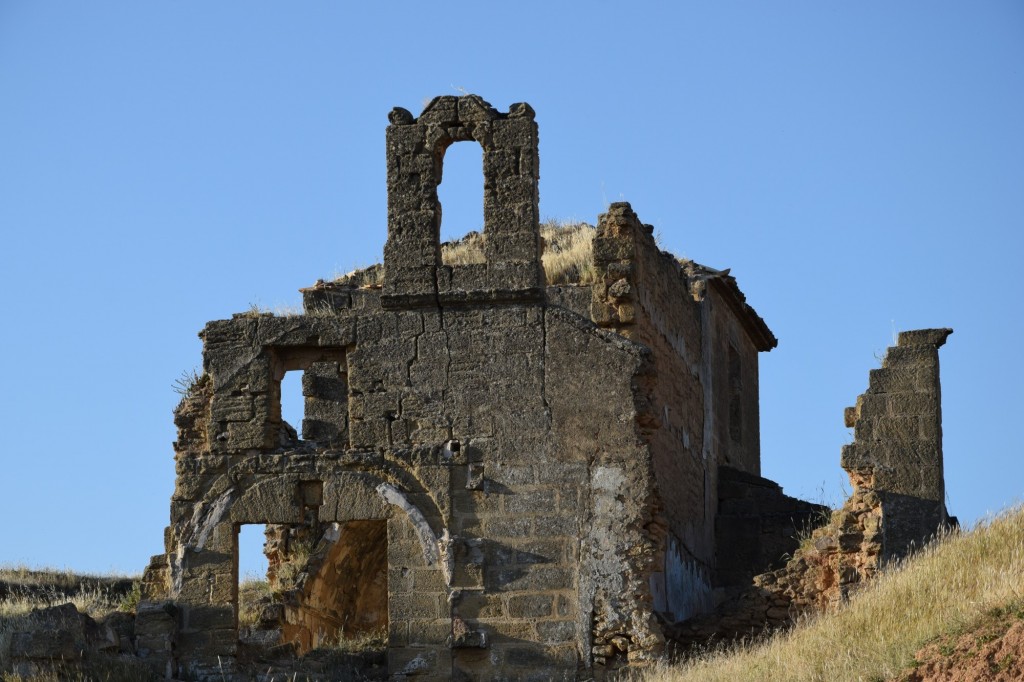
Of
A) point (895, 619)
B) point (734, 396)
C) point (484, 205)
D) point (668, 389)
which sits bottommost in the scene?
point (895, 619)

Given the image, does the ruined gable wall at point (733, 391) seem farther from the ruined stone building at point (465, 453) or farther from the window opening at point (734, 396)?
the ruined stone building at point (465, 453)

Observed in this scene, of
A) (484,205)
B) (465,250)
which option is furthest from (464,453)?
(465,250)

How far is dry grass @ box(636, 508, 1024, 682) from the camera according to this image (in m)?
15.4

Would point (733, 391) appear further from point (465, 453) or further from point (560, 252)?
point (465, 453)

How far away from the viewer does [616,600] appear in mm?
17875

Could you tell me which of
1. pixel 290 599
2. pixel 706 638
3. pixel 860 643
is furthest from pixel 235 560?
pixel 860 643

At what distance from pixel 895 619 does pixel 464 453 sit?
14.2ft

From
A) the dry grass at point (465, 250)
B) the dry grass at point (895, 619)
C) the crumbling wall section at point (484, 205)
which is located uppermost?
the dry grass at point (465, 250)

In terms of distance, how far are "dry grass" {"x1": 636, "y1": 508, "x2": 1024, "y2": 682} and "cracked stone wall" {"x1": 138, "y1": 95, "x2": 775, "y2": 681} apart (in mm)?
1160

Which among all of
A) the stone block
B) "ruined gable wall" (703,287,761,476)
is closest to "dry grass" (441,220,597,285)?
"ruined gable wall" (703,287,761,476)

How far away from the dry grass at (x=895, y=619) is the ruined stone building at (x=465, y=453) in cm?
118

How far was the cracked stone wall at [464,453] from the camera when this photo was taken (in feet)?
59.0

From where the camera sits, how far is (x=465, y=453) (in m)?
18.4

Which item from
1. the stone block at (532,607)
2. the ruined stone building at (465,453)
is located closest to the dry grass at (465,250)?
the ruined stone building at (465,453)
